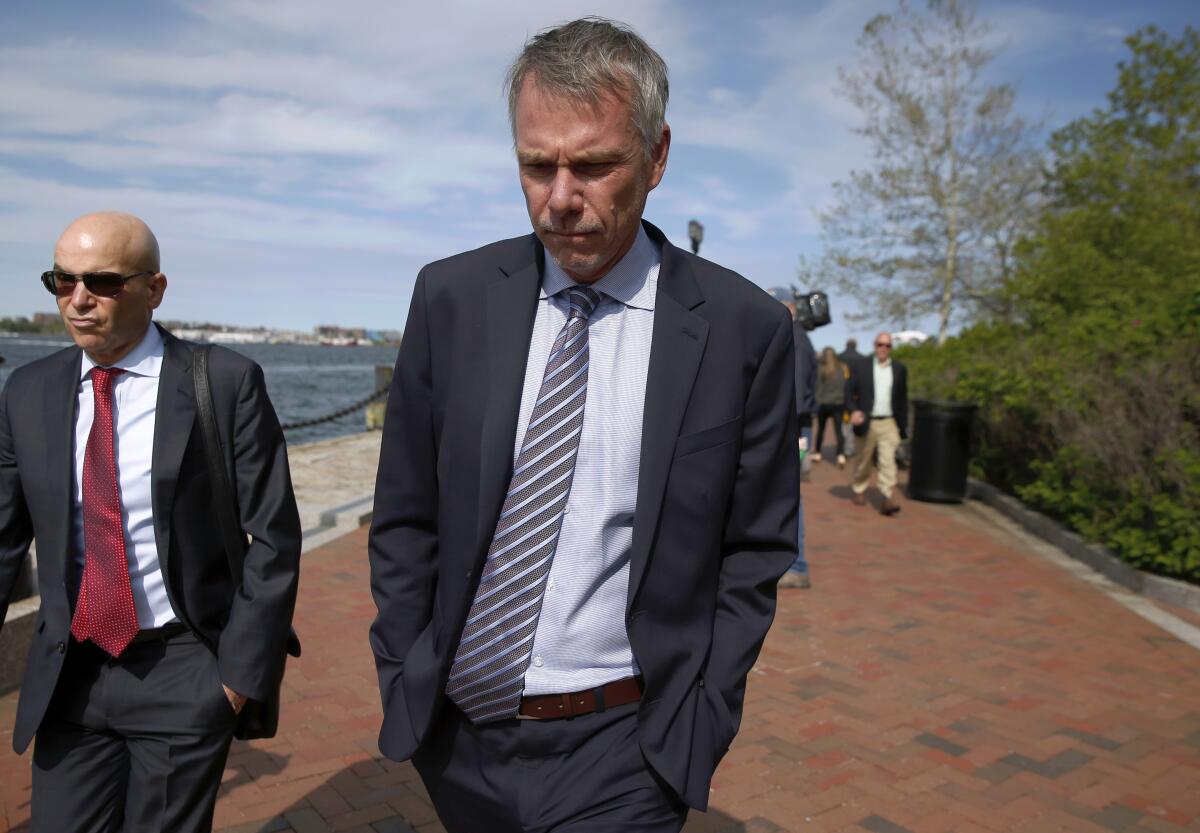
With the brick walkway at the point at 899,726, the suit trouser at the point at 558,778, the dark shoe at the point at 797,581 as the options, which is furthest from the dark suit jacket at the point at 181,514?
the dark shoe at the point at 797,581

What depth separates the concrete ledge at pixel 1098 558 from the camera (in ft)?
24.0

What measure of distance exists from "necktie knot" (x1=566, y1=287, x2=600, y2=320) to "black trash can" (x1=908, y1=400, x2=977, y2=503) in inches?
423

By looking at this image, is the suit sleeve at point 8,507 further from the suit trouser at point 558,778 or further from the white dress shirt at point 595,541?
the white dress shirt at point 595,541

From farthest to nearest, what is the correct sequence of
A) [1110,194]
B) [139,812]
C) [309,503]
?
[1110,194] < [309,503] < [139,812]

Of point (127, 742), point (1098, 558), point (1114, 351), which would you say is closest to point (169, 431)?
point (127, 742)

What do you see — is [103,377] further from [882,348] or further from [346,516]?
[882,348]

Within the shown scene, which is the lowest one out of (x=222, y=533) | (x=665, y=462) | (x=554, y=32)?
(x=222, y=533)

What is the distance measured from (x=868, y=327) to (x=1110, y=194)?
10.3 m

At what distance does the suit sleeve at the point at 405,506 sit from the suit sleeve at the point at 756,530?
1.97 feet

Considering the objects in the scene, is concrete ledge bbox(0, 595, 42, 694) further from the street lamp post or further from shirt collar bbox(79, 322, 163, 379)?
the street lamp post

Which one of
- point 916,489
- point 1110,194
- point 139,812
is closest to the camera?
point 139,812

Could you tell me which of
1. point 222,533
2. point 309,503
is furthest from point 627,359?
point 309,503

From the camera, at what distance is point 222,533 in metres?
2.62

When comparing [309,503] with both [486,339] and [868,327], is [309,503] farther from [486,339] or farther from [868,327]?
[868,327]
